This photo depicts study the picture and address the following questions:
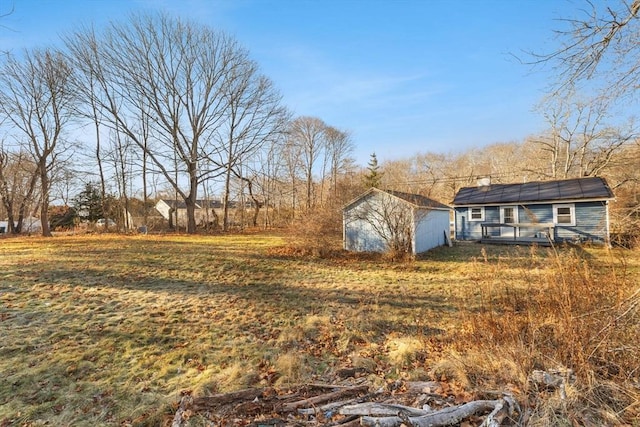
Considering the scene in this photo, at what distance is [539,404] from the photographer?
8.24 feet

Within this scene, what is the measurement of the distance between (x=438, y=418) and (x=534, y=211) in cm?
1565

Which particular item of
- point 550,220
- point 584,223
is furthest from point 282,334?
point 584,223

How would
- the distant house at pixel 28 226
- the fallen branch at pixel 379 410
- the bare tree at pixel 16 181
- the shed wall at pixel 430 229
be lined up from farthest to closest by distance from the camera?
the distant house at pixel 28 226
the bare tree at pixel 16 181
the shed wall at pixel 430 229
the fallen branch at pixel 379 410

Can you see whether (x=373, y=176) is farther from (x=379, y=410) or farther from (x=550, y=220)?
(x=379, y=410)

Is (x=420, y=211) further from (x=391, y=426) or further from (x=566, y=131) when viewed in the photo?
(x=566, y=131)

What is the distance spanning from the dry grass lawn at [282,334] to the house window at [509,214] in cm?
964

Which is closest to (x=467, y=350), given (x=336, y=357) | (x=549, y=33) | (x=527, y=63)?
(x=336, y=357)

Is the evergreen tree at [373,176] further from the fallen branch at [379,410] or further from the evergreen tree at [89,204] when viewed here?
the fallen branch at [379,410]

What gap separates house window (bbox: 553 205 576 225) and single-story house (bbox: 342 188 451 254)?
19.2 feet

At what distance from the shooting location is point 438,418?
237 centimetres

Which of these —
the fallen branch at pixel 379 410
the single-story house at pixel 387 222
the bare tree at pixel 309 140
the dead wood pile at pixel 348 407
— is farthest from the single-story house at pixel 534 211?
the bare tree at pixel 309 140

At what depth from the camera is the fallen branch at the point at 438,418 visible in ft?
7.64

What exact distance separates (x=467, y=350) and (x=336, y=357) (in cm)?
161

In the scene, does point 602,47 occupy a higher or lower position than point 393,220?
higher
